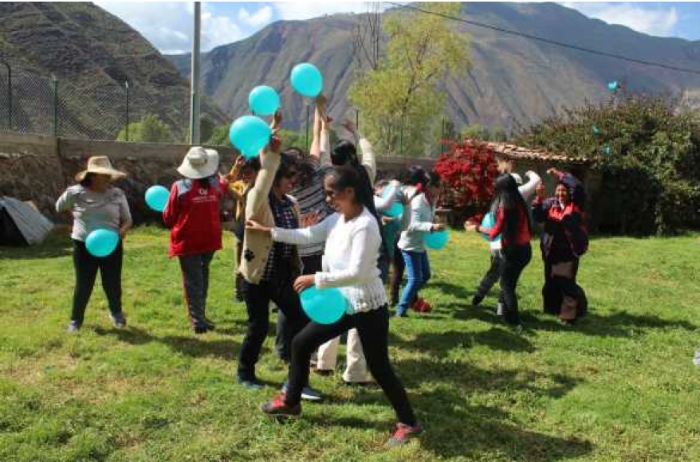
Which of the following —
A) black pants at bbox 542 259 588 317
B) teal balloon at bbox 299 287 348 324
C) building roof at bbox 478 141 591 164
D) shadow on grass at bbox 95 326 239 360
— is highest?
building roof at bbox 478 141 591 164

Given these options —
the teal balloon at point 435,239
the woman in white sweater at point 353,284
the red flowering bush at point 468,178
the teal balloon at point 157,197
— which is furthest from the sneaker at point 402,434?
the red flowering bush at point 468,178

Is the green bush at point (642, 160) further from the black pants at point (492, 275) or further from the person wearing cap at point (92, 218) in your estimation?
the person wearing cap at point (92, 218)

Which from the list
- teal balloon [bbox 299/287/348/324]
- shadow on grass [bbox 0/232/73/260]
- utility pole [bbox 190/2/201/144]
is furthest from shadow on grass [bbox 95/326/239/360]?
utility pole [bbox 190/2/201/144]

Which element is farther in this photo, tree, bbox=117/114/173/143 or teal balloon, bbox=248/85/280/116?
tree, bbox=117/114/173/143

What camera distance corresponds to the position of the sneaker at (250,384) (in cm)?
473

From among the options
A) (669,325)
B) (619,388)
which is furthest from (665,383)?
(669,325)

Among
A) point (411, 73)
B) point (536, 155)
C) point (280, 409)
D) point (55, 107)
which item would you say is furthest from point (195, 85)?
point (411, 73)

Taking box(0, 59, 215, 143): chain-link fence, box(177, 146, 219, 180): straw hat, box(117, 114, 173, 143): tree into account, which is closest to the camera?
box(177, 146, 219, 180): straw hat

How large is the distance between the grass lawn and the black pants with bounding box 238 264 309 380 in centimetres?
39

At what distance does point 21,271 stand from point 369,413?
633cm

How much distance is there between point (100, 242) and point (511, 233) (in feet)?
13.2

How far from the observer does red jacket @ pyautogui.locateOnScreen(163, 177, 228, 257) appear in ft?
19.8

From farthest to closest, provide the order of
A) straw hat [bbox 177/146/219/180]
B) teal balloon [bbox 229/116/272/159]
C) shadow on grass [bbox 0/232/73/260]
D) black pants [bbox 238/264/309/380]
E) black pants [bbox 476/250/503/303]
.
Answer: shadow on grass [bbox 0/232/73/260] < black pants [bbox 476/250/503/303] < straw hat [bbox 177/146/219/180] < black pants [bbox 238/264/309/380] < teal balloon [bbox 229/116/272/159]

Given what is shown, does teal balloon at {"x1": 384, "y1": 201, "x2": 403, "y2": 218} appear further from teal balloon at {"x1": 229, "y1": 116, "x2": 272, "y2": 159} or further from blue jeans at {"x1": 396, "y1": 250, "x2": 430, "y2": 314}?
teal balloon at {"x1": 229, "y1": 116, "x2": 272, "y2": 159}
